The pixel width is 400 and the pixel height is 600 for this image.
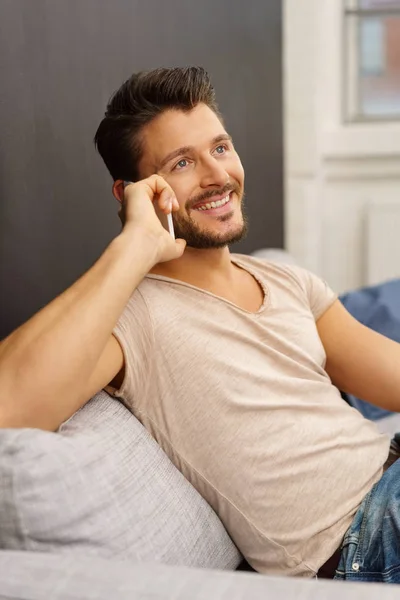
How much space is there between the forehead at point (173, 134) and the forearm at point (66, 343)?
0.22 metres

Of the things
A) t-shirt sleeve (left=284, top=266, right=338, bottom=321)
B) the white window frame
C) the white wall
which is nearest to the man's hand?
t-shirt sleeve (left=284, top=266, right=338, bottom=321)

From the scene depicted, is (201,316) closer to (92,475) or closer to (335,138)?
(92,475)

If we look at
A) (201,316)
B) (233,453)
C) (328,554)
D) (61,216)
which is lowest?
(328,554)

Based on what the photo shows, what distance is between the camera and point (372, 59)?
2914 millimetres

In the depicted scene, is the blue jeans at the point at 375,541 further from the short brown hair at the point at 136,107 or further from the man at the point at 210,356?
the short brown hair at the point at 136,107

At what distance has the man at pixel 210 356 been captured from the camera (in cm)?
106

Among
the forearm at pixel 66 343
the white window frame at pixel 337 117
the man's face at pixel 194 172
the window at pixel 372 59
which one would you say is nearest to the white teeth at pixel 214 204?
the man's face at pixel 194 172

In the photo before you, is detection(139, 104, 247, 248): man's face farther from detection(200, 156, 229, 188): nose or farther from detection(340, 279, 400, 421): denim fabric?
detection(340, 279, 400, 421): denim fabric

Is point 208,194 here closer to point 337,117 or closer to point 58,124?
point 58,124

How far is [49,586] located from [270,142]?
5.80 feet

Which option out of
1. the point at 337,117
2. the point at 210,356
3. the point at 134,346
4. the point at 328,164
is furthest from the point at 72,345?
the point at 337,117

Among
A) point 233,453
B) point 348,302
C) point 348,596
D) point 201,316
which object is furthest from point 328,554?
point 348,302

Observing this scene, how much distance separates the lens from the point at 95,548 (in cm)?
85

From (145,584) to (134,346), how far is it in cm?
42
